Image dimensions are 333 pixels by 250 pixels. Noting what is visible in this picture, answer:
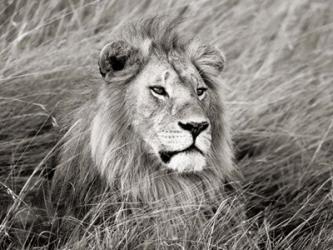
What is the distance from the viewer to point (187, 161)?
413cm

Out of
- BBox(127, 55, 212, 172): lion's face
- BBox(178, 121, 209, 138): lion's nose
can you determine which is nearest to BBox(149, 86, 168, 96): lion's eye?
BBox(127, 55, 212, 172): lion's face

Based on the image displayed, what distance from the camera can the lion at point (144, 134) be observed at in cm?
423

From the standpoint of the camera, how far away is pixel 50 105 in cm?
505

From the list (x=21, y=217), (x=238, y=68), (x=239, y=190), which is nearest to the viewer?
(x=21, y=217)

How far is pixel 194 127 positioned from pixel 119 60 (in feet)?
2.13

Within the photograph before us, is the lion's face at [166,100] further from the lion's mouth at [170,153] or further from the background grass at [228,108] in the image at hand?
the background grass at [228,108]

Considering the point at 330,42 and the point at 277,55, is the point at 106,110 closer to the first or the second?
the point at 277,55

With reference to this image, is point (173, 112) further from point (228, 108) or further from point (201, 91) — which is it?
point (228, 108)

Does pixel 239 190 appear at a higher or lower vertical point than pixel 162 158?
lower

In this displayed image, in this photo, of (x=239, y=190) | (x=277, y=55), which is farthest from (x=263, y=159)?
(x=277, y=55)

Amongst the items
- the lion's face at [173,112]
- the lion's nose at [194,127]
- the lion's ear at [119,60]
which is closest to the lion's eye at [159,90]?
the lion's face at [173,112]

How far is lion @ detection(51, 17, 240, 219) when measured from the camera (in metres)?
4.23

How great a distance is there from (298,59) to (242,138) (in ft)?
5.04

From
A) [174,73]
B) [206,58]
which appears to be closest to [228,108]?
[206,58]
